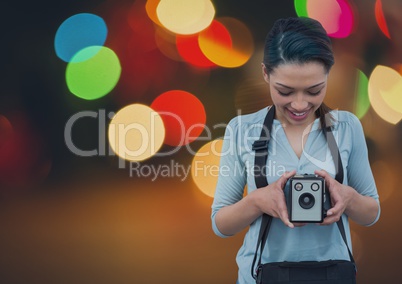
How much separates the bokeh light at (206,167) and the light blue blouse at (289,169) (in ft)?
4.96

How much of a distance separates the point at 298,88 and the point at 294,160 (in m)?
0.13

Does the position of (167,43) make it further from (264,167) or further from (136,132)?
(264,167)

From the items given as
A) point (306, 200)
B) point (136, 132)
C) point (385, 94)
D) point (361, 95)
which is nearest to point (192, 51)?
point (136, 132)

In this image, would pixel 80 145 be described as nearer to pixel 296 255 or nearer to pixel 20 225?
pixel 20 225

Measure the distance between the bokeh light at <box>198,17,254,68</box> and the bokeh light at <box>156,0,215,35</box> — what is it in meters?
0.05

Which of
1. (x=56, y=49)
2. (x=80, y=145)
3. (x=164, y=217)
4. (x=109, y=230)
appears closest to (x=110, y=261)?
(x=109, y=230)

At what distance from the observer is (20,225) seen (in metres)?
2.43

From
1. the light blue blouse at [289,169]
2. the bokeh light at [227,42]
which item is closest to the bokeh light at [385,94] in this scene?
the bokeh light at [227,42]

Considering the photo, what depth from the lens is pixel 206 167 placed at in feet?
8.37

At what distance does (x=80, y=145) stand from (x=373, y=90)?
57.7 inches

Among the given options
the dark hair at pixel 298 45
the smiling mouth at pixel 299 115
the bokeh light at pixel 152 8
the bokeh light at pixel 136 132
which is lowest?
the smiling mouth at pixel 299 115

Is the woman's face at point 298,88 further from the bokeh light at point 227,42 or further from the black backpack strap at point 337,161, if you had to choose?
the bokeh light at point 227,42

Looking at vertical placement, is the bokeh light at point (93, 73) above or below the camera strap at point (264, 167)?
above

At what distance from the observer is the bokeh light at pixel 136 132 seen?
2.50 m
